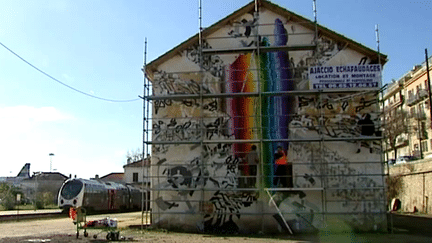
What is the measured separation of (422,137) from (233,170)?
46525 millimetres

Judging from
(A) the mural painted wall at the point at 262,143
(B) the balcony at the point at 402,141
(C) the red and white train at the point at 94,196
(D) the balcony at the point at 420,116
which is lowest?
(C) the red and white train at the point at 94,196

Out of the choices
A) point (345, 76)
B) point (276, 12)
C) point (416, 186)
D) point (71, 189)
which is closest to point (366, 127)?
point (345, 76)

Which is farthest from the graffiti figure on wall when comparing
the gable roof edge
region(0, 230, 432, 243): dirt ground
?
region(0, 230, 432, 243): dirt ground

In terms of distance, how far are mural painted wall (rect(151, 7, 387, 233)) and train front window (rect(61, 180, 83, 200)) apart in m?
14.2

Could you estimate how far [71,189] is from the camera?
96.0 feet

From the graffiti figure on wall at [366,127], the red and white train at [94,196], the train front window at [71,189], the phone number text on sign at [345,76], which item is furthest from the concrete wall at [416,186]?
the train front window at [71,189]

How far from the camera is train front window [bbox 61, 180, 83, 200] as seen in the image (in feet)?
95.5

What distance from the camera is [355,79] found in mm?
16047

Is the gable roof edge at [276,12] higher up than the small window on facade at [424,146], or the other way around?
the gable roof edge at [276,12]

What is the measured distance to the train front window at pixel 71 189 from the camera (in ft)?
95.5

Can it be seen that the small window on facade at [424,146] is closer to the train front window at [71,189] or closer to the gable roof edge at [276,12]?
the train front window at [71,189]

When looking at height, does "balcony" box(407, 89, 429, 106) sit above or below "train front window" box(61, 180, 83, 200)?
above

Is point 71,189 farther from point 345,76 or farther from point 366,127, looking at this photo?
point 366,127

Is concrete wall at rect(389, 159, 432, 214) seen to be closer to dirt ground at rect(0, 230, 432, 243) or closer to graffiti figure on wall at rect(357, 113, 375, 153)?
graffiti figure on wall at rect(357, 113, 375, 153)
